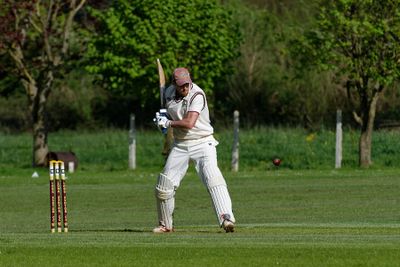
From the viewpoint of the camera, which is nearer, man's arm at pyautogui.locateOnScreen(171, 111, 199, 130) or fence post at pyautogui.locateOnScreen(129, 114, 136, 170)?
man's arm at pyautogui.locateOnScreen(171, 111, 199, 130)

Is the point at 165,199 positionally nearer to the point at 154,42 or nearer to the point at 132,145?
the point at 154,42

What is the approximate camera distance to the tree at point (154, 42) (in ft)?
136

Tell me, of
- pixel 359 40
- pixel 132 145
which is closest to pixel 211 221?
pixel 359 40

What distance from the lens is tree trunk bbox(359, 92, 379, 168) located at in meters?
40.5

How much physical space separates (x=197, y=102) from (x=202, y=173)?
1.00 m

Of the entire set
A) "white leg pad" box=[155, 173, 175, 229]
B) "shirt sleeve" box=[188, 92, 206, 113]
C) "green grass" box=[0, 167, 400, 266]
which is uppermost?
"shirt sleeve" box=[188, 92, 206, 113]

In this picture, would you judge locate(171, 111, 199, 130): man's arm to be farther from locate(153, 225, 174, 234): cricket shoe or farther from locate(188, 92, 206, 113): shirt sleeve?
locate(153, 225, 174, 234): cricket shoe

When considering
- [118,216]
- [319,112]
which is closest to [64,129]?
[319,112]

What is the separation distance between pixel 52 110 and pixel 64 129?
975 mm

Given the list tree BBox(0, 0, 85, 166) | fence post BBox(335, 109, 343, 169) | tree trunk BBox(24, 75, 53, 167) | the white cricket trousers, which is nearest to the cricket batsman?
the white cricket trousers

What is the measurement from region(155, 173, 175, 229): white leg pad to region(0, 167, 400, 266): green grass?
29 centimetres

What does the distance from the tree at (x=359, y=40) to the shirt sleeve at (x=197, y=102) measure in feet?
67.6

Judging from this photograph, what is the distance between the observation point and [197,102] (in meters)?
18.1

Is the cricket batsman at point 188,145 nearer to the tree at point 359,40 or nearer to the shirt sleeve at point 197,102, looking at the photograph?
the shirt sleeve at point 197,102
